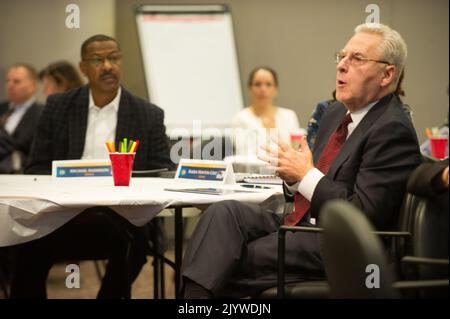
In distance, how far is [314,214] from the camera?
261 centimetres

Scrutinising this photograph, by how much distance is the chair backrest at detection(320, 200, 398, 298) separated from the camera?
152 centimetres

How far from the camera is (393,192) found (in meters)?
2.43

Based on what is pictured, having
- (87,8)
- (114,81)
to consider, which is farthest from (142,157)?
(87,8)

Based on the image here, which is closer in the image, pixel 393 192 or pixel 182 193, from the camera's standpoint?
pixel 393 192

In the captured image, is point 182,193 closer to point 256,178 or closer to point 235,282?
point 235,282

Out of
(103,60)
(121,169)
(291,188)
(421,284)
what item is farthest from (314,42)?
(421,284)

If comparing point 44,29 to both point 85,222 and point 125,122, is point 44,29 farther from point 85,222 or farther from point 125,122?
point 85,222

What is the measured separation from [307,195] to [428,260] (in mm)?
636

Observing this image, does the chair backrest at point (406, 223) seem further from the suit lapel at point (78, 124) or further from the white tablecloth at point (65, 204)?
the suit lapel at point (78, 124)

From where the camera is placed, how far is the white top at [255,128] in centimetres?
618

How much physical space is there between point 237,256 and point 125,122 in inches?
62.6

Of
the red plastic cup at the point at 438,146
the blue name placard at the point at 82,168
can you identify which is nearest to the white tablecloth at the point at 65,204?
the blue name placard at the point at 82,168

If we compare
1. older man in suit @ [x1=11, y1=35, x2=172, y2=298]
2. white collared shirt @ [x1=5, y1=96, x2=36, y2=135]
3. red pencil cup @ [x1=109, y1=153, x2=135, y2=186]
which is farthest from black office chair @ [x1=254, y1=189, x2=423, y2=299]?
white collared shirt @ [x1=5, y1=96, x2=36, y2=135]
